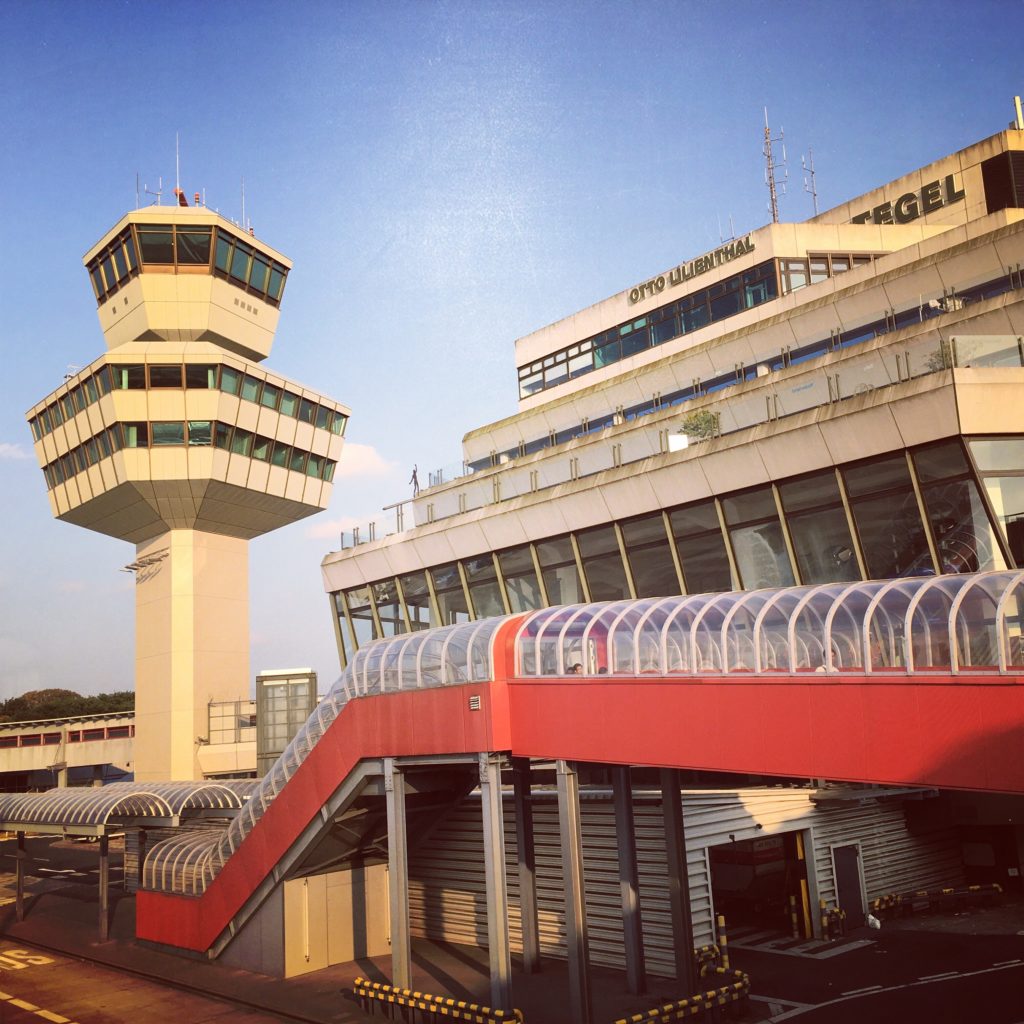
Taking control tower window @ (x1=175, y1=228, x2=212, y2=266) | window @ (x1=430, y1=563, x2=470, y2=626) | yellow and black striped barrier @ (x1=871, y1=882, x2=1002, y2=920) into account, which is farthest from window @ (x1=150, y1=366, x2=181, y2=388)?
yellow and black striped barrier @ (x1=871, y1=882, x2=1002, y2=920)

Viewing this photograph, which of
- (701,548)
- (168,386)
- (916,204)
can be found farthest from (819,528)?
(168,386)

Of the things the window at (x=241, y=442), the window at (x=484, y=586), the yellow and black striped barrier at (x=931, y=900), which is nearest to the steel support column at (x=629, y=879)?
the yellow and black striped barrier at (x=931, y=900)

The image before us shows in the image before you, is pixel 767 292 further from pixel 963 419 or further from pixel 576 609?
pixel 576 609

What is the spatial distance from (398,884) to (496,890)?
3.74m

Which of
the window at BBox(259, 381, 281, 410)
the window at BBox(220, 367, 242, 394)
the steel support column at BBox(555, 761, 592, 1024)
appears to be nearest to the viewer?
the steel support column at BBox(555, 761, 592, 1024)

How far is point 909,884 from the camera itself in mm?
33625

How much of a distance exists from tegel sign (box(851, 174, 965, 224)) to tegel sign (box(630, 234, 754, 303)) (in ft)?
18.7

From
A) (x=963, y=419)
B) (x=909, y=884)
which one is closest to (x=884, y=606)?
(x=963, y=419)

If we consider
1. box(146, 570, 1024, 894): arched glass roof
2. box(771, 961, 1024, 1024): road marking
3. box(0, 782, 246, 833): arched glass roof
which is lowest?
box(771, 961, 1024, 1024): road marking

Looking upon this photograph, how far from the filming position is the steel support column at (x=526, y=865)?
2759 cm

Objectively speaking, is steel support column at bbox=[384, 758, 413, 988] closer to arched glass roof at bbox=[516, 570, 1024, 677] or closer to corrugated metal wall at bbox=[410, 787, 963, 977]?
corrugated metal wall at bbox=[410, 787, 963, 977]

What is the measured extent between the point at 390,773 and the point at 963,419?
1721 centimetres

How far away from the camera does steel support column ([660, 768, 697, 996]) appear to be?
80.6 feet

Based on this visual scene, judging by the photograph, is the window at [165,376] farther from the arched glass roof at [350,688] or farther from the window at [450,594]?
the arched glass roof at [350,688]
